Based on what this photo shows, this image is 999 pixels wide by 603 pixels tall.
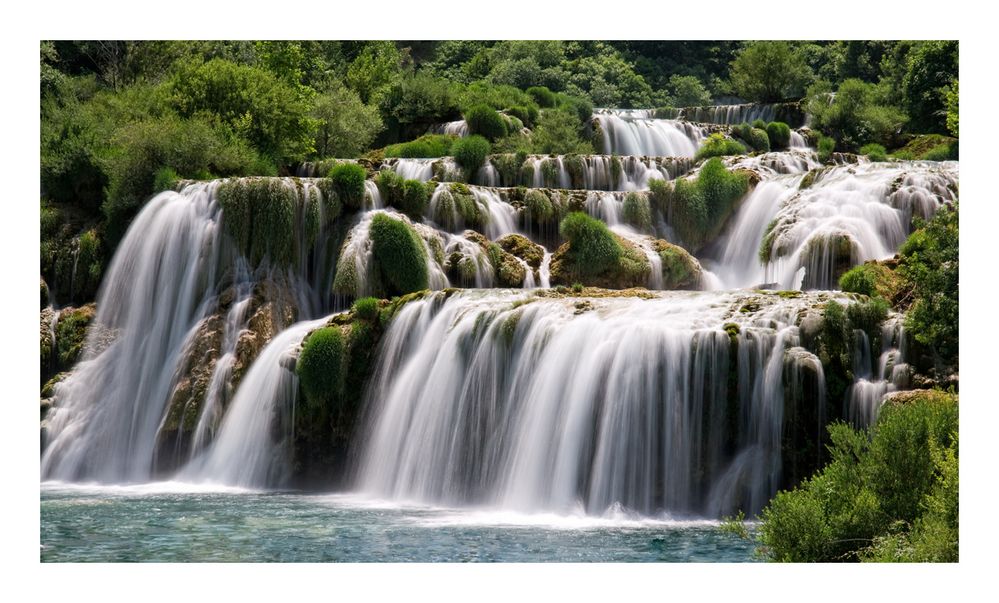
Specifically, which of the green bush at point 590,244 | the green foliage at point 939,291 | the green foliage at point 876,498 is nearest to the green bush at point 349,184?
the green bush at point 590,244

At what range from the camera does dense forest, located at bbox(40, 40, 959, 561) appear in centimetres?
1360

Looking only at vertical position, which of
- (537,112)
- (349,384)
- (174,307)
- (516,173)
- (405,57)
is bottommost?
(349,384)

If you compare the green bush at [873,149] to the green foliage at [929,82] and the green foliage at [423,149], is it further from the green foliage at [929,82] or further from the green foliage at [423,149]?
the green foliage at [423,149]

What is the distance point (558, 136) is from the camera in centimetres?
3328

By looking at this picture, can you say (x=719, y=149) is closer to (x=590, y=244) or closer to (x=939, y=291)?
(x=590, y=244)

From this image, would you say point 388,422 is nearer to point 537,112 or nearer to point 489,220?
point 489,220

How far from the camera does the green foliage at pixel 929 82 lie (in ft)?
113

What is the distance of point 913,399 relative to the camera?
46.0ft

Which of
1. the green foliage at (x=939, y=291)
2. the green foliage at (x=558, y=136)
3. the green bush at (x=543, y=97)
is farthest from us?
the green bush at (x=543, y=97)

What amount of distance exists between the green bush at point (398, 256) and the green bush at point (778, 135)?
1795cm

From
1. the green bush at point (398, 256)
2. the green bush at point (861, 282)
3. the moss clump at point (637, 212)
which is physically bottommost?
the green bush at point (861, 282)

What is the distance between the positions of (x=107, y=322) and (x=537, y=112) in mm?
17602
